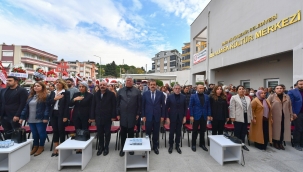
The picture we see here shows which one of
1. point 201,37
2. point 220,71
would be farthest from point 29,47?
point 220,71

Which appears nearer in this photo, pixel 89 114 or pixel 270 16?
pixel 89 114

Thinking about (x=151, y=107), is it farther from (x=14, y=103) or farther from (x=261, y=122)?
(x=14, y=103)

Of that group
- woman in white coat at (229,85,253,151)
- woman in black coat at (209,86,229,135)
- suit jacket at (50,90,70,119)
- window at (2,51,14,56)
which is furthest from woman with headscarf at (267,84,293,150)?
window at (2,51,14,56)

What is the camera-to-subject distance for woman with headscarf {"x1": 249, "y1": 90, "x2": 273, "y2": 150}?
165 inches

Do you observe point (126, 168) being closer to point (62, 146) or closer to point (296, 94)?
point (62, 146)

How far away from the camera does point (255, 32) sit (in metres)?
7.36

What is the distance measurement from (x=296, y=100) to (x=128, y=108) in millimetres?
4617

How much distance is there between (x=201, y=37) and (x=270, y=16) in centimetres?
926

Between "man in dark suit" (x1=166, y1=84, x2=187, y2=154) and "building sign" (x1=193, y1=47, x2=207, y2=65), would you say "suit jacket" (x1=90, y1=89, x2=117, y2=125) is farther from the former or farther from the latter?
"building sign" (x1=193, y1=47, x2=207, y2=65)

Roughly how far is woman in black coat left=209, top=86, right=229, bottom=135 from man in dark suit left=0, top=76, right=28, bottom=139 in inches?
190

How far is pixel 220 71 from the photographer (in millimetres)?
13039

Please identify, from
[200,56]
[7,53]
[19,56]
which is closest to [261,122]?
[200,56]

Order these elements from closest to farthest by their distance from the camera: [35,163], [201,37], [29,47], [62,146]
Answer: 1. [62,146]
2. [35,163]
3. [201,37]
4. [29,47]

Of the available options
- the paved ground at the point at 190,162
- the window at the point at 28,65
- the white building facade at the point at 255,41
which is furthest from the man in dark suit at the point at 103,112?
the window at the point at 28,65
